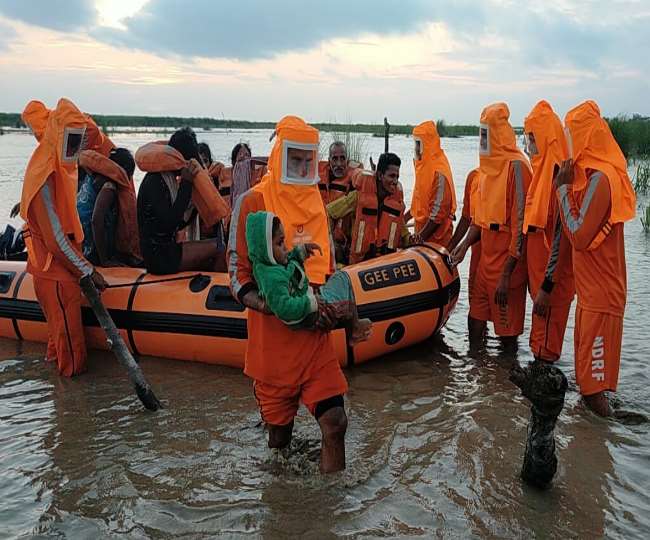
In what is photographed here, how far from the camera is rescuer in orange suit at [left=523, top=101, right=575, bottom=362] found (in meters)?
4.34

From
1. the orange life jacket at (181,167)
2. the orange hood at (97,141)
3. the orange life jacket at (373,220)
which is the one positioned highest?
the orange hood at (97,141)

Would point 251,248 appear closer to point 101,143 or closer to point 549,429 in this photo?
point 549,429

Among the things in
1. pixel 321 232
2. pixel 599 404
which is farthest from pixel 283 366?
pixel 599 404

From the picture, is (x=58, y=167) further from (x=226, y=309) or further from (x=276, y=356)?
(x=276, y=356)

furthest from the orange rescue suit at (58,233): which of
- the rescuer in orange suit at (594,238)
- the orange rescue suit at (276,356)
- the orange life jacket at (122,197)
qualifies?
the rescuer in orange suit at (594,238)

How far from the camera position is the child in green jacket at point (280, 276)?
2.85m

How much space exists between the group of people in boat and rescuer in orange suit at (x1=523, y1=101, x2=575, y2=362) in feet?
0.04

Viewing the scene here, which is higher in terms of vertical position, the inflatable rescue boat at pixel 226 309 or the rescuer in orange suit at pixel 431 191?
the rescuer in orange suit at pixel 431 191

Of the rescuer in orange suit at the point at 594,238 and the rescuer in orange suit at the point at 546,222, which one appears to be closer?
the rescuer in orange suit at the point at 594,238

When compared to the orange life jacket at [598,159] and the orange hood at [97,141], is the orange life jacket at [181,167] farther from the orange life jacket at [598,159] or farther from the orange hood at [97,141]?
the orange life jacket at [598,159]

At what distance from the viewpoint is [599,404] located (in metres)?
4.05

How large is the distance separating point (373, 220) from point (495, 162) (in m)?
1.23

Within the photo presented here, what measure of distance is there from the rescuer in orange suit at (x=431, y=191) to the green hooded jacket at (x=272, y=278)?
124 inches

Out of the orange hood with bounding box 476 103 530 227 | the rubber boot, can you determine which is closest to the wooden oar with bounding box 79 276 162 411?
the rubber boot
